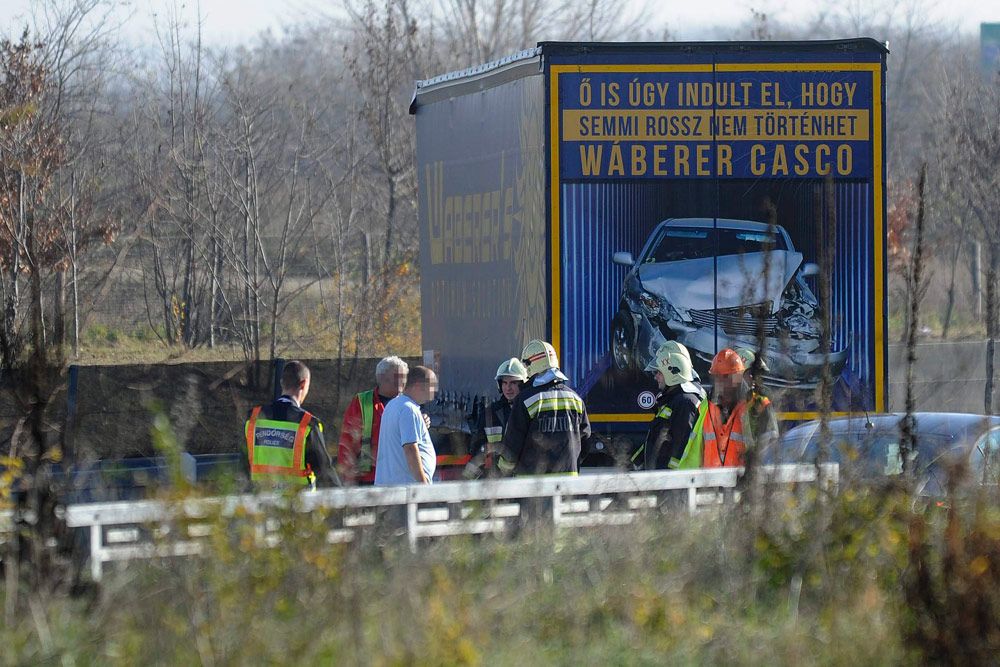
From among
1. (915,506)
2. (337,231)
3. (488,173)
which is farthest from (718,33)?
(915,506)

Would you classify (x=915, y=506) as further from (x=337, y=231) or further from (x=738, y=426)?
(x=337, y=231)

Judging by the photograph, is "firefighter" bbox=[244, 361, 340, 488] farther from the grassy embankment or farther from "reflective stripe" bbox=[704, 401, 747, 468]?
"reflective stripe" bbox=[704, 401, 747, 468]

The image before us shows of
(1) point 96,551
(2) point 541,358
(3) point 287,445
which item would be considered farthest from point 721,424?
(1) point 96,551

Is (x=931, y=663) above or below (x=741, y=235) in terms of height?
below

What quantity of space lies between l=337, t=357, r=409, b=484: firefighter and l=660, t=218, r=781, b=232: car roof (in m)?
2.22

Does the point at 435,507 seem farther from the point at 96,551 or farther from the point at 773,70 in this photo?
the point at 773,70

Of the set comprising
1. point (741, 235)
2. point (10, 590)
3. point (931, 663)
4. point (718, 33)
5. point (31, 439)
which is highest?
point (718, 33)

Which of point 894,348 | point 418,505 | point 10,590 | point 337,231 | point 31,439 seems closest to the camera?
point 10,590

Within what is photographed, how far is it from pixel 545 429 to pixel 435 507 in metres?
1.61

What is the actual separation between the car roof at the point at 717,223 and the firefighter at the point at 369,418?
2.22 metres

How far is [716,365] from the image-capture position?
328 inches

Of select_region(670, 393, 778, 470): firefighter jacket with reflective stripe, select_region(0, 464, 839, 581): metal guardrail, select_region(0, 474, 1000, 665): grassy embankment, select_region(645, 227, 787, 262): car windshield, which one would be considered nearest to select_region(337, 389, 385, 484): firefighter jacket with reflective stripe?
select_region(670, 393, 778, 470): firefighter jacket with reflective stripe

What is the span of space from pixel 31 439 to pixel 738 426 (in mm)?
3793

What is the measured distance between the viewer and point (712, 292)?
10.0m
